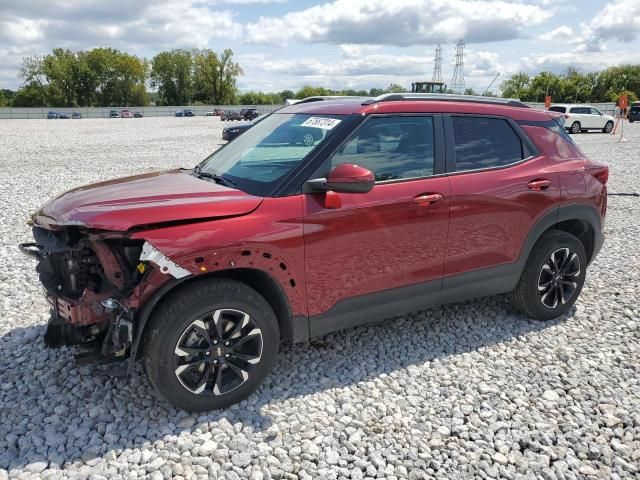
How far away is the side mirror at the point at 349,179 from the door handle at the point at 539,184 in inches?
65.2

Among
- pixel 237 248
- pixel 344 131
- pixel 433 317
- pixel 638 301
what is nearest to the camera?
pixel 237 248

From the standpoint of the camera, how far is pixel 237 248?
303 centimetres

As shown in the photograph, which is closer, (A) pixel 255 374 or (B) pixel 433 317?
(A) pixel 255 374

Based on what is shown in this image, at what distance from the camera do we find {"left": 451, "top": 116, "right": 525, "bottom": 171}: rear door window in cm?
394

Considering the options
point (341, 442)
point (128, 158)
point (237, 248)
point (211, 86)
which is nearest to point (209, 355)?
point (237, 248)

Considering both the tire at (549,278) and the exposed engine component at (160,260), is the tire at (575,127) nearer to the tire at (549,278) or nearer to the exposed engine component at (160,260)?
the tire at (549,278)

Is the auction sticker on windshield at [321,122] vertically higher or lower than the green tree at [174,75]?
lower

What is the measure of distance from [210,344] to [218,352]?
0.25 ft

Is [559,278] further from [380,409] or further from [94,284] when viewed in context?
[94,284]

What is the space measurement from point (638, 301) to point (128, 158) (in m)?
15.5

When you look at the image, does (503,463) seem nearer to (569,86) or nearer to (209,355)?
(209,355)

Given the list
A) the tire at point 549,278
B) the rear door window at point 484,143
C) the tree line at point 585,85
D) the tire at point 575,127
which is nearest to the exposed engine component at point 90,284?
the rear door window at point 484,143

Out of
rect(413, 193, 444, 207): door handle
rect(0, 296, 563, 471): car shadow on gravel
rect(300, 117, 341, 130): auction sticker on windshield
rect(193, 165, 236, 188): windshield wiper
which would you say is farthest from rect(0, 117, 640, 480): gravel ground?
rect(300, 117, 341, 130): auction sticker on windshield

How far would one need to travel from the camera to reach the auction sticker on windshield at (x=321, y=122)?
3593mm
